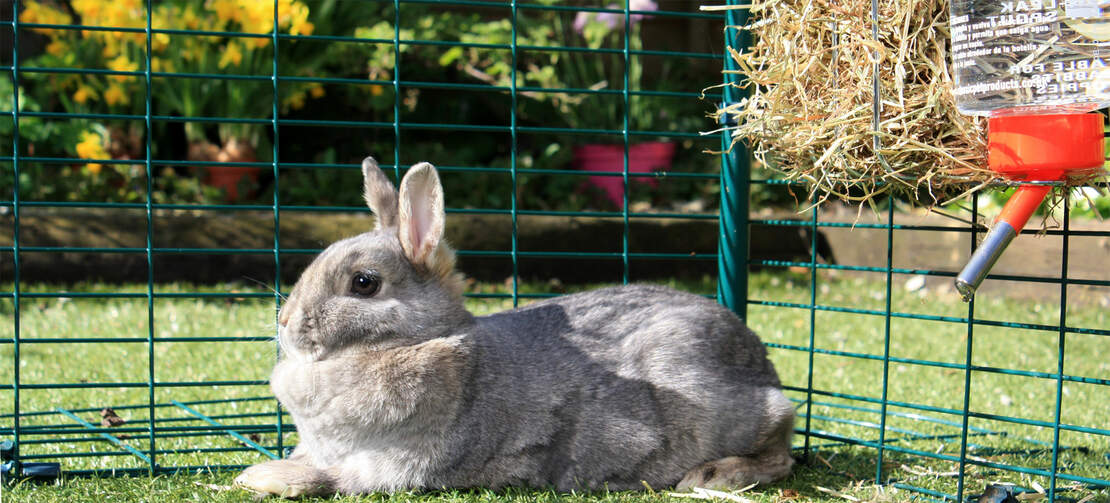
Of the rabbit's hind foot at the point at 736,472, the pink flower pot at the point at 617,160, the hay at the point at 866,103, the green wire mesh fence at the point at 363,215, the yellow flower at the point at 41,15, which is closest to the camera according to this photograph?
the hay at the point at 866,103

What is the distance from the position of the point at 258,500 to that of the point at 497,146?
5.66 m

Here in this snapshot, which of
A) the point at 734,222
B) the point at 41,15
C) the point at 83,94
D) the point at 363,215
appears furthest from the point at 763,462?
the point at 41,15

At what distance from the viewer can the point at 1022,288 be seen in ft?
21.6

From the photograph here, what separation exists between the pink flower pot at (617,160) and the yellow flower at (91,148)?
3622mm

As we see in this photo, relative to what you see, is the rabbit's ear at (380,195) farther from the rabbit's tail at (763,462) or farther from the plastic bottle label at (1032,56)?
the plastic bottle label at (1032,56)

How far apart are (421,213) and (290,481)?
827 mm

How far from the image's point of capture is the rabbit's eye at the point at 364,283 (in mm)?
2645

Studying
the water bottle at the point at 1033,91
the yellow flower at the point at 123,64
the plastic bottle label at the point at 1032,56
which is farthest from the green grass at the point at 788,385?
the yellow flower at the point at 123,64

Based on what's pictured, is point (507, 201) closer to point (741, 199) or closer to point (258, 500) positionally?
point (741, 199)

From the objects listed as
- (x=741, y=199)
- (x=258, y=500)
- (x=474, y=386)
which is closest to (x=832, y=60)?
(x=741, y=199)

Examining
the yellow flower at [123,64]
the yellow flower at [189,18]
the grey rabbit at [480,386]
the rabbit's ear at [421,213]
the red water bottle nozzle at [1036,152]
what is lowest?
the grey rabbit at [480,386]

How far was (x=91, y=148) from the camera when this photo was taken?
22.1ft

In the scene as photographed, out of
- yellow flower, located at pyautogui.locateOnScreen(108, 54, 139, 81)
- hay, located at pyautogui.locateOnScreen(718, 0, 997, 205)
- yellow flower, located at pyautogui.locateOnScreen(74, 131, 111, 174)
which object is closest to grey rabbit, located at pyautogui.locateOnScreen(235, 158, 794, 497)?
hay, located at pyautogui.locateOnScreen(718, 0, 997, 205)

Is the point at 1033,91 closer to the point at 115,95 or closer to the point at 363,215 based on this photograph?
the point at 363,215
